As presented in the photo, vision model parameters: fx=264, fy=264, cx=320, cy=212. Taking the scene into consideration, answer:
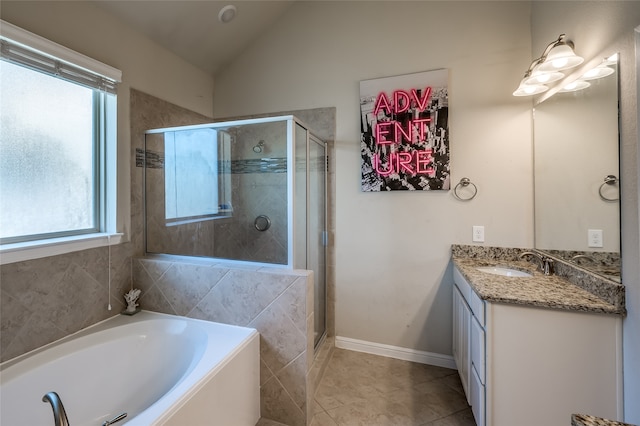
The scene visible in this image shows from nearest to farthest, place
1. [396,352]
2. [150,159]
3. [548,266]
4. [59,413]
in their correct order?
[59,413] < [548,266] < [150,159] < [396,352]

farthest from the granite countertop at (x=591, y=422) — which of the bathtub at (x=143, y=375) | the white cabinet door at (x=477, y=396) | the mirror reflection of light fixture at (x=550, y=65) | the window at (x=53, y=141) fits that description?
the window at (x=53, y=141)

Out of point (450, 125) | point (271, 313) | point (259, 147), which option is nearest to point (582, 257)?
point (450, 125)

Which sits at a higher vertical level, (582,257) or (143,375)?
(582,257)

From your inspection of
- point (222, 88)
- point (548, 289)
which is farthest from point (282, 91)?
point (548, 289)

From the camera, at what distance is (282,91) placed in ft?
8.59

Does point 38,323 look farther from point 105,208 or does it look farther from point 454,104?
point 454,104

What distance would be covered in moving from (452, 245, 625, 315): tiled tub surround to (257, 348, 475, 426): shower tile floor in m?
0.91

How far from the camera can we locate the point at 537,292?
142 centimetres

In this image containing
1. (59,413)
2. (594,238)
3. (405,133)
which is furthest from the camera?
(405,133)

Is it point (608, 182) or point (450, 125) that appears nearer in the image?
point (608, 182)

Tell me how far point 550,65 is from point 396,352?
7.72 feet

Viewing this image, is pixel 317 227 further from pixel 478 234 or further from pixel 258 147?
pixel 478 234

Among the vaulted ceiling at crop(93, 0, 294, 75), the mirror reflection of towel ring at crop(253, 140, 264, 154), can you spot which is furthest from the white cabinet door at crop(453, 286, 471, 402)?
the vaulted ceiling at crop(93, 0, 294, 75)

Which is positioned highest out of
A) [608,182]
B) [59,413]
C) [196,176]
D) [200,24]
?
[200,24]
